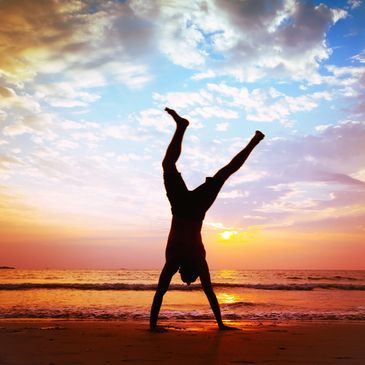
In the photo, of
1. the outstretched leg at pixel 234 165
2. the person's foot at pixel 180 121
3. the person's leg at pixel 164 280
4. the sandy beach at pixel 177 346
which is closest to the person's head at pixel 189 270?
the person's leg at pixel 164 280

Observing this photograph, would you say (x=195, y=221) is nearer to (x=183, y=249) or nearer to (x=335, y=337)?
(x=183, y=249)

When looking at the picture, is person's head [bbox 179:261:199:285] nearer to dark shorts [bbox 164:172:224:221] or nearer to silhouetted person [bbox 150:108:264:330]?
silhouetted person [bbox 150:108:264:330]

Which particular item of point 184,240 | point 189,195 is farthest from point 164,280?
point 189,195

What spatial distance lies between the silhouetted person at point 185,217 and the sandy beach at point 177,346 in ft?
2.34

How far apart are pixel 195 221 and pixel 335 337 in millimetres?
2660

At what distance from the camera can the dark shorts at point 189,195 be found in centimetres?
600

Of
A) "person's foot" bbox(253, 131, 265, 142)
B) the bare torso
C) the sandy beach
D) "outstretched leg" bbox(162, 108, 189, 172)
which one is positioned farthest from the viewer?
"person's foot" bbox(253, 131, 265, 142)

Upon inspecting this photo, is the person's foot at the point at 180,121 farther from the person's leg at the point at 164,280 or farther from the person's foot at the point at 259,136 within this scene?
the person's leg at the point at 164,280

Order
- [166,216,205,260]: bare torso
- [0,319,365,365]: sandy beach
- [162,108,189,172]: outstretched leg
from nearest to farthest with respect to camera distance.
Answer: [0,319,365,365]: sandy beach < [162,108,189,172]: outstretched leg < [166,216,205,260]: bare torso

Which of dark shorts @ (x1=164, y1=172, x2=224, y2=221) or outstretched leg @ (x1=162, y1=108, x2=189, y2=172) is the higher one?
outstretched leg @ (x1=162, y1=108, x2=189, y2=172)

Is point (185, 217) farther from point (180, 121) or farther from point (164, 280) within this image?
point (180, 121)

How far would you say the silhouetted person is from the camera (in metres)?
6.02

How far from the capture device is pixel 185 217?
6.22 meters

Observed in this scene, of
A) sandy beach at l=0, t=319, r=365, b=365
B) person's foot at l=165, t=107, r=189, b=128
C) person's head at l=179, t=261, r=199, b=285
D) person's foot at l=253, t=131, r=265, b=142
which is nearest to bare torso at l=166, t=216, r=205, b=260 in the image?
person's head at l=179, t=261, r=199, b=285
